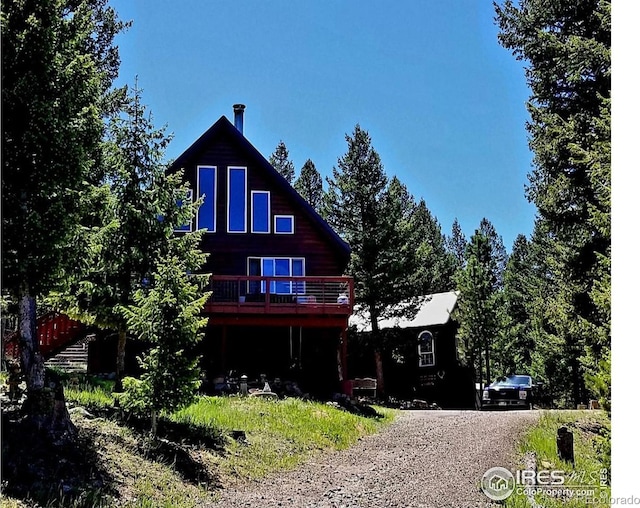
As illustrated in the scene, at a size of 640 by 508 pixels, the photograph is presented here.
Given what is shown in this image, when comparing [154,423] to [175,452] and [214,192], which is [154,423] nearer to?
[175,452]

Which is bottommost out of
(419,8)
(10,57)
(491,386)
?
(491,386)

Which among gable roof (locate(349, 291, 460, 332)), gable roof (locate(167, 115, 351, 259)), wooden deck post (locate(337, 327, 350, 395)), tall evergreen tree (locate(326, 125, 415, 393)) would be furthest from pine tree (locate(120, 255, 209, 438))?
gable roof (locate(349, 291, 460, 332))

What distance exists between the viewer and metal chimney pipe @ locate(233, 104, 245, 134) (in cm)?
1842

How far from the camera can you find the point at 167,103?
1030 centimetres

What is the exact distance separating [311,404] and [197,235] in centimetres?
393

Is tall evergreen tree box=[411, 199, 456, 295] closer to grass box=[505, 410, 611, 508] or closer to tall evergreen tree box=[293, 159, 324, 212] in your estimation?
tall evergreen tree box=[293, 159, 324, 212]

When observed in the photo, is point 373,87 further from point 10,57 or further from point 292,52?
point 10,57

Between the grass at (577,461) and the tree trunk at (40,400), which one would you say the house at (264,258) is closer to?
the grass at (577,461)

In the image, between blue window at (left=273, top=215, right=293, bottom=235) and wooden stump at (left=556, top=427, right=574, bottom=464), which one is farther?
blue window at (left=273, top=215, right=293, bottom=235)

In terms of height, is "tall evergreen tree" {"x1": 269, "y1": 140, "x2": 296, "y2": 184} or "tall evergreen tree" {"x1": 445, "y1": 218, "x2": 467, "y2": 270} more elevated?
"tall evergreen tree" {"x1": 269, "y1": 140, "x2": 296, "y2": 184}

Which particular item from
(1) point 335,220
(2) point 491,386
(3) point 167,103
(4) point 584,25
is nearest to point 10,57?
(3) point 167,103

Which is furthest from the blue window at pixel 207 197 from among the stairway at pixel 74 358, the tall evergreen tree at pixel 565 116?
the tall evergreen tree at pixel 565 116

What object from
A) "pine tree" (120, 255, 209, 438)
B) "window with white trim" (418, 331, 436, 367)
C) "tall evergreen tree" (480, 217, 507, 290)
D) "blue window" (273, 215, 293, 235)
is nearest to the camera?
"pine tree" (120, 255, 209, 438)

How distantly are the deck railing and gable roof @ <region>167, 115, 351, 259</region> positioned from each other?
164cm
